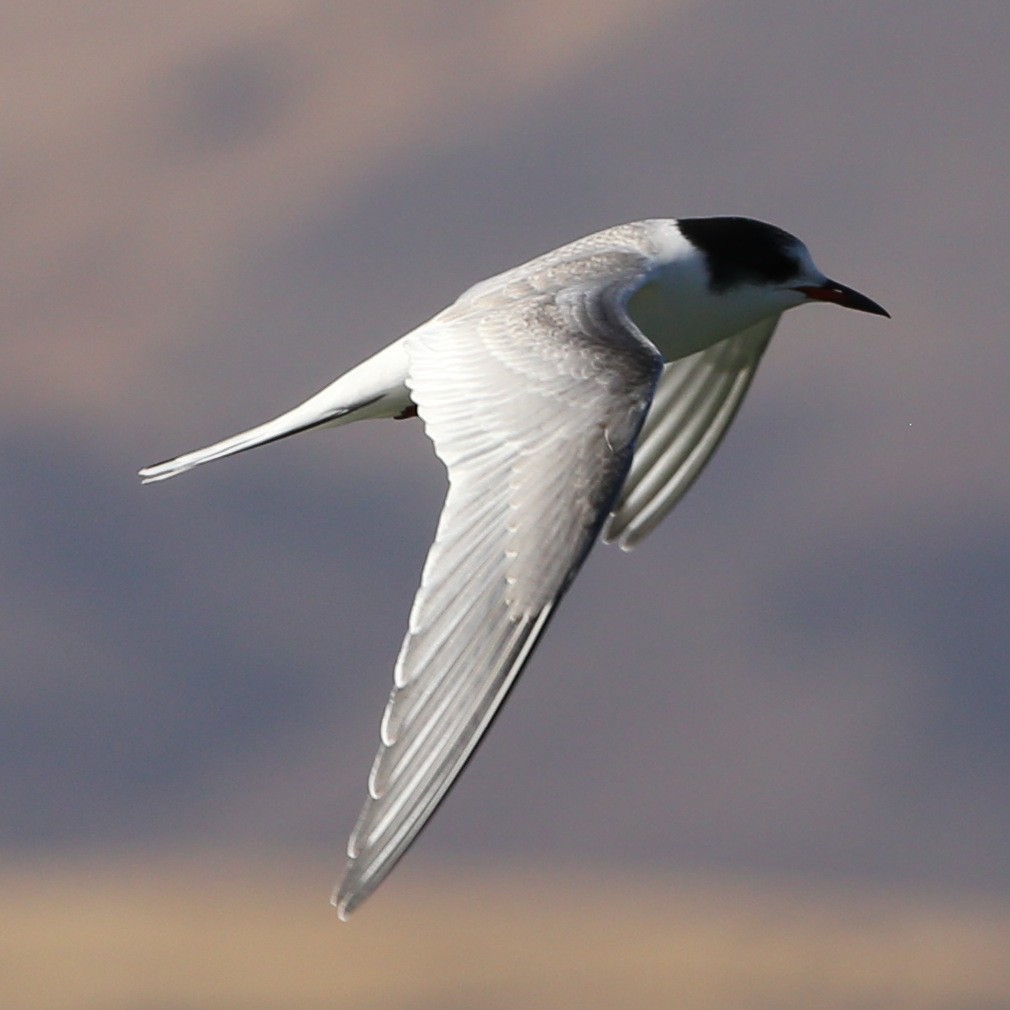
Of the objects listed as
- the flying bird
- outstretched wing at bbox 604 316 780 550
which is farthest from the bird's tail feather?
outstretched wing at bbox 604 316 780 550

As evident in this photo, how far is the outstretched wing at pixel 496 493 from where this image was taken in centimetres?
602

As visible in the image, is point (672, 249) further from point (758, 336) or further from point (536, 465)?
point (536, 465)

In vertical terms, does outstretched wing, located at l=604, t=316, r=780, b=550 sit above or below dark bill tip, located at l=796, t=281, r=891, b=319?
below

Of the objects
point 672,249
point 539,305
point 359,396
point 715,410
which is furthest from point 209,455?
point 715,410

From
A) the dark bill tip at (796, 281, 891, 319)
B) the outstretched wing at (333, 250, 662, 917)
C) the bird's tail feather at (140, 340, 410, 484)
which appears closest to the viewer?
the outstretched wing at (333, 250, 662, 917)

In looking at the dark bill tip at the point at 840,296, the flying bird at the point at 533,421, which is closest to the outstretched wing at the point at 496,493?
the flying bird at the point at 533,421

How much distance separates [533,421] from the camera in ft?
23.4

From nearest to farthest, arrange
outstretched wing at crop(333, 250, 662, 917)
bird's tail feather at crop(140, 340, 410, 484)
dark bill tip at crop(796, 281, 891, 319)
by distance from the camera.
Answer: outstretched wing at crop(333, 250, 662, 917) < bird's tail feather at crop(140, 340, 410, 484) < dark bill tip at crop(796, 281, 891, 319)

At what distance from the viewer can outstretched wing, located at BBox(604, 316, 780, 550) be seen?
399 inches

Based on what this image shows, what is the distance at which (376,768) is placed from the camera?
604cm

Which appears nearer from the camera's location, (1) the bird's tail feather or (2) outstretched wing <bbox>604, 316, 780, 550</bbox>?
(1) the bird's tail feather

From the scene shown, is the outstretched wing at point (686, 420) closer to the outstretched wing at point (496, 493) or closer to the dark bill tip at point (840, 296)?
Result: the dark bill tip at point (840, 296)

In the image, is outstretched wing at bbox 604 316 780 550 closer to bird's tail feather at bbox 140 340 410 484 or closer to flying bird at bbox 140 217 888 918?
flying bird at bbox 140 217 888 918

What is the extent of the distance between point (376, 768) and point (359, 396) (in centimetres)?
269
